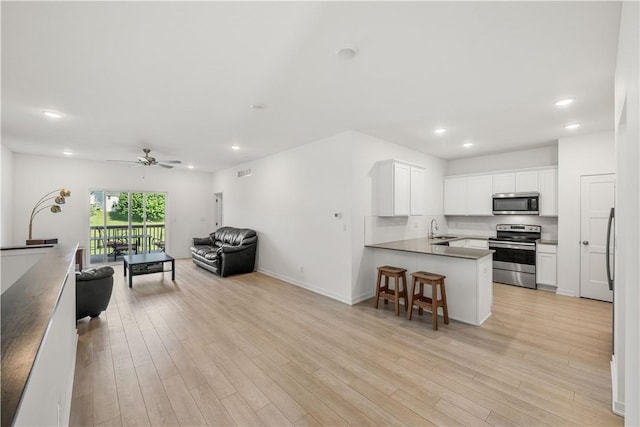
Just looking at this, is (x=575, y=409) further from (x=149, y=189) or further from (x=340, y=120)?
(x=149, y=189)

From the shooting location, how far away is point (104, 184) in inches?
285

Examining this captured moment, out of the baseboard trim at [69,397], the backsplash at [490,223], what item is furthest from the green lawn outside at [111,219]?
the backsplash at [490,223]

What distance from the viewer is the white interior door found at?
4320mm

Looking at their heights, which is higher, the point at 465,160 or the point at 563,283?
the point at 465,160

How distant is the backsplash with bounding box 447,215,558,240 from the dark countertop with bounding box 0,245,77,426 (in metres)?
7.04

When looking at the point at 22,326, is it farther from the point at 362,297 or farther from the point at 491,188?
the point at 491,188

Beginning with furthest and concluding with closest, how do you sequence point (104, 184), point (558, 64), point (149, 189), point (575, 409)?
1. point (149, 189)
2. point (104, 184)
3. point (558, 64)
4. point (575, 409)

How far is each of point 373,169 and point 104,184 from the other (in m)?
7.01

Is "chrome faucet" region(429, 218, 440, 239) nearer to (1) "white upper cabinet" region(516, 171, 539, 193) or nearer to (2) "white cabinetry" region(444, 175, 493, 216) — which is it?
(2) "white cabinetry" region(444, 175, 493, 216)

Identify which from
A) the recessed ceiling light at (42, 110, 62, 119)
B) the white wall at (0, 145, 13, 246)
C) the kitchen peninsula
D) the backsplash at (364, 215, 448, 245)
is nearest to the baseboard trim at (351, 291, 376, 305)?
the backsplash at (364, 215, 448, 245)

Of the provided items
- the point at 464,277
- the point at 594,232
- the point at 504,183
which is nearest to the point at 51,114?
the point at 464,277

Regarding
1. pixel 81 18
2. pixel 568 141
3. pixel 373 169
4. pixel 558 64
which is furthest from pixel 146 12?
pixel 568 141

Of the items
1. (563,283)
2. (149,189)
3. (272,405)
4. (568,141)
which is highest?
(568,141)

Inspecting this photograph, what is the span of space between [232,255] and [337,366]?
13.2 feet
